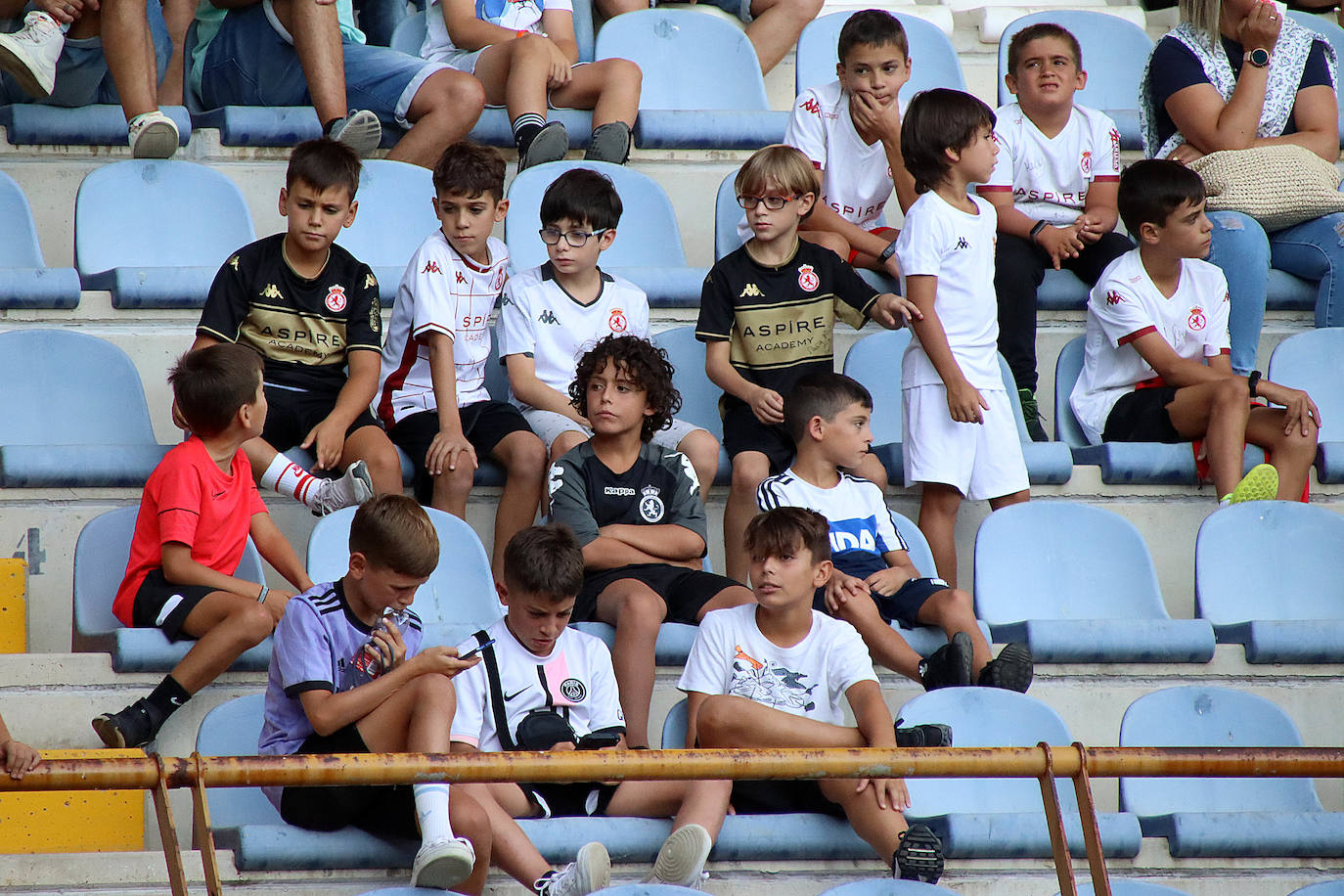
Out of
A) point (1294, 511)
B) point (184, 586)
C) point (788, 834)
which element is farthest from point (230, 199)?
point (1294, 511)

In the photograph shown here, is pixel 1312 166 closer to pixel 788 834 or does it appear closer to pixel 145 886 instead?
pixel 788 834

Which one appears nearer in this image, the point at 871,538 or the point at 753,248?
the point at 871,538

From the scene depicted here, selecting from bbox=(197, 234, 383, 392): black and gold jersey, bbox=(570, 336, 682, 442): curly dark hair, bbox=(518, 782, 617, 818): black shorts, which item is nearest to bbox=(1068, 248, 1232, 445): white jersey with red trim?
bbox=(570, 336, 682, 442): curly dark hair

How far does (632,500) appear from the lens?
3660mm

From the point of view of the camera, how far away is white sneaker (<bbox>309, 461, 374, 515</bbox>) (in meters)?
3.55

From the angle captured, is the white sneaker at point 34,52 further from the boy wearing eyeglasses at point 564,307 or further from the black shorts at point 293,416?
the boy wearing eyeglasses at point 564,307

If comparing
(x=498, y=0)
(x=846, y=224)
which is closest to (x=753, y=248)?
(x=846, y=224)

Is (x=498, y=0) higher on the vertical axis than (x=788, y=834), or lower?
higher

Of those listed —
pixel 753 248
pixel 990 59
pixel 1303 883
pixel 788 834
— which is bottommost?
pixel 1303 883

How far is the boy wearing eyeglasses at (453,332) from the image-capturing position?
3875 millimetres

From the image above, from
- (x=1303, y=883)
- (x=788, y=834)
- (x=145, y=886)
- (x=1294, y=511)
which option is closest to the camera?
(x=145, y=886)

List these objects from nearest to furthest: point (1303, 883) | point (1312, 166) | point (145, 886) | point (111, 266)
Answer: point (145, 886) → point (1303, 883) → point (111, 266) → point (1312, 166)

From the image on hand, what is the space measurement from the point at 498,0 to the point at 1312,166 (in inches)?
101

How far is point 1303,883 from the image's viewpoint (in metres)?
3.19
